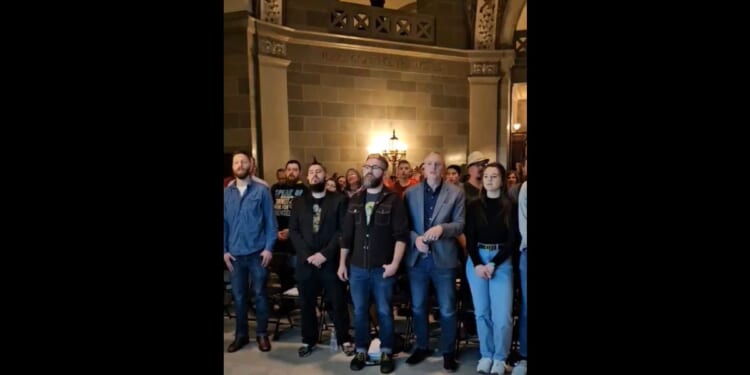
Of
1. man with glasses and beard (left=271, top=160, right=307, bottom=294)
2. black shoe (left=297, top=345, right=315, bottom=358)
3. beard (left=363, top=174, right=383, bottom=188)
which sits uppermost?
beard (left=363, top=174, right=383, bottom=188)

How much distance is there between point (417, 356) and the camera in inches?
154

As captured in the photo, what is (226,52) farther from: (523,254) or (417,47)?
(523,254)

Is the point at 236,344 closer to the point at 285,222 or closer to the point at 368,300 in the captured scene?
the point at 368,300

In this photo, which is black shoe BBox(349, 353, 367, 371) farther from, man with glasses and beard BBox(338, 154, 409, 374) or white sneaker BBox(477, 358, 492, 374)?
white sneaker BBox(477, 358, 492, 374)

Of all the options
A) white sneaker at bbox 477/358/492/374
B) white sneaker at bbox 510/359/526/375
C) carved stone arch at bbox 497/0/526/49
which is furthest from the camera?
carved stone arch at bbox 497/0/526/49

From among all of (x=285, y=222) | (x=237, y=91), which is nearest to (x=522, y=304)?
(x=285, y=222)

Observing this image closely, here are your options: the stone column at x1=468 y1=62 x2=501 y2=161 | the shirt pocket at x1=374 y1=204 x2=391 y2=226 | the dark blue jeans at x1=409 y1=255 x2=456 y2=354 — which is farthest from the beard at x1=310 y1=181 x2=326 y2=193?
the stone column at x1=468 y1=62 x2=501 y2=161

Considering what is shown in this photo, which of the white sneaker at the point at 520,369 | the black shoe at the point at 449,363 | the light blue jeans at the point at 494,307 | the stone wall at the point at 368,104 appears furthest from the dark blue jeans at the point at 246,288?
the stone wall at the point at 368,104

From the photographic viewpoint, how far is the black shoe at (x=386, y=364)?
374cm

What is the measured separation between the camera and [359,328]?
12.8ft

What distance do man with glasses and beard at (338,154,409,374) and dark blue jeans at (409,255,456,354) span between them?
0.63 ft

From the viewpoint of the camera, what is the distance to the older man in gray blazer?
3.71 m

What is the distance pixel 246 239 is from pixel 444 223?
1750mm
